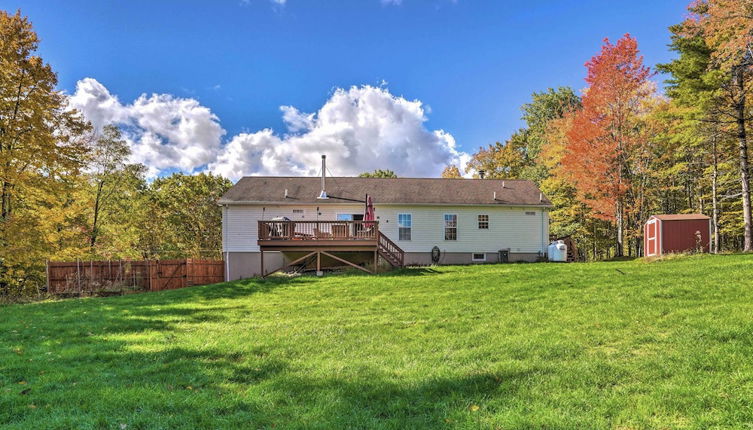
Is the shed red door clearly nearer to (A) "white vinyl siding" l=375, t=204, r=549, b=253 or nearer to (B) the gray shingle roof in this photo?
(A) "white vinyl siding" l=375, t=204, r=549, b=253

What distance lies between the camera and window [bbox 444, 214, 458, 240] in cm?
1992

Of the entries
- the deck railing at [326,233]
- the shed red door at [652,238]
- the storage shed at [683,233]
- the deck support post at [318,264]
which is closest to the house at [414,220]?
the deck railing at [326,233]

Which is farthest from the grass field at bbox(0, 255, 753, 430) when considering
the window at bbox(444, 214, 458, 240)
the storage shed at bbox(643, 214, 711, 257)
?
the window at bbox(444, 214, 458, 240)

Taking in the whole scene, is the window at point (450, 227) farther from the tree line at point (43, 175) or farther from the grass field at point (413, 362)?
the tree line at point (43, 175)

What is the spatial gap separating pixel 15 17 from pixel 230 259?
42.6ft

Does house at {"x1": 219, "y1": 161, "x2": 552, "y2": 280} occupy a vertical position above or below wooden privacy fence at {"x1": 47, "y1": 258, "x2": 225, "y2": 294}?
above

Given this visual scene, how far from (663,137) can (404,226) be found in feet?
43.2

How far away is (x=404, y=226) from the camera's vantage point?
19.8 metres

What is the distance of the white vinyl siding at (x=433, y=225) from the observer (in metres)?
19.5

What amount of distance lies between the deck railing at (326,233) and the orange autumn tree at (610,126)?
44.2 feet

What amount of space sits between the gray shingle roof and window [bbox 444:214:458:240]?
0.79 metres

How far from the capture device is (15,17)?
15078 mm

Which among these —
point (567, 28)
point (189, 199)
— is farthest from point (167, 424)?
point (189, 199)

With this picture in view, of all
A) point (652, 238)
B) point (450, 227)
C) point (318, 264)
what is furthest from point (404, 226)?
point (652, 238)
